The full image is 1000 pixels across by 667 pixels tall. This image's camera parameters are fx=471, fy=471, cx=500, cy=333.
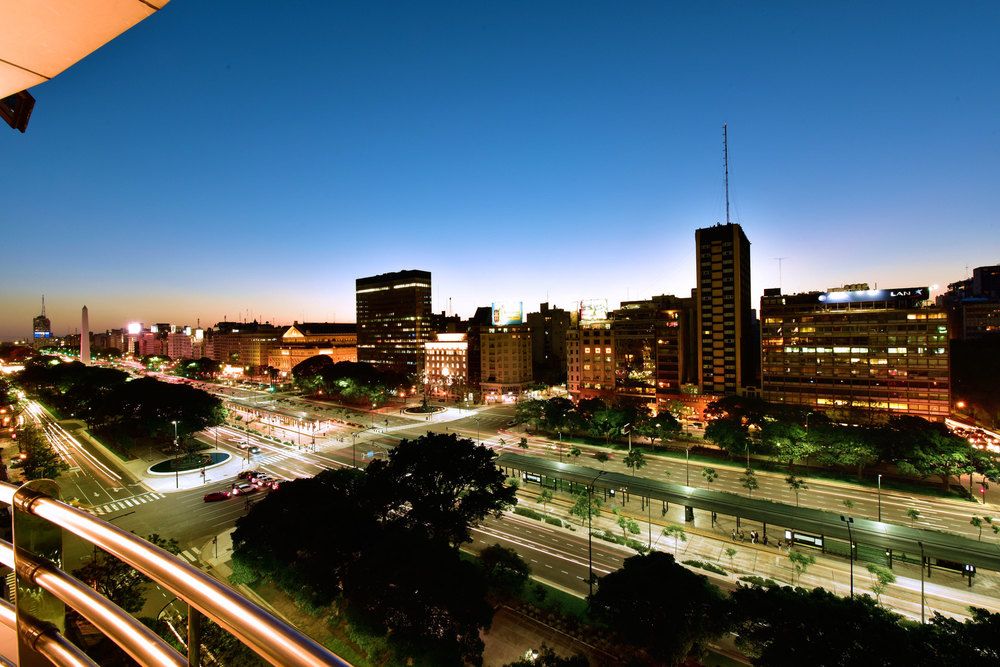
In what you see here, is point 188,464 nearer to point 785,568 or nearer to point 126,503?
point 126,503

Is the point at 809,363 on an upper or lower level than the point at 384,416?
upper

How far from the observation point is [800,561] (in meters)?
23.6

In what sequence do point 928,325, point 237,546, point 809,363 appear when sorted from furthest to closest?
point 809,363
point 928,325
point 237,546

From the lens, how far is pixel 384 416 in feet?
218

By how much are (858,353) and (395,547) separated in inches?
2248

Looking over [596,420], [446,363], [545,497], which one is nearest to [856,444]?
[596,420]

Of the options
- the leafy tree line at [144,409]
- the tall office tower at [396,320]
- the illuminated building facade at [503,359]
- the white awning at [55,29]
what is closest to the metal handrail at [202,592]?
the white awning at [55,29]

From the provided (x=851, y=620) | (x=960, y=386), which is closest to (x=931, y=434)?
(x=851, y=620)

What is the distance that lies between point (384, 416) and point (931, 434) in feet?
190

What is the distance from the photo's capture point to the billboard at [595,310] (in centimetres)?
7524

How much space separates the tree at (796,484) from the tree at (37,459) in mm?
50208

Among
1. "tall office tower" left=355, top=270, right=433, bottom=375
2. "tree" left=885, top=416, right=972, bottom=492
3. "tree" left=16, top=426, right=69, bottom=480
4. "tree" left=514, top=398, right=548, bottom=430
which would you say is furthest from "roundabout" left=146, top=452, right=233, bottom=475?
"tall office tower" left=355, top=270, right=433, bottom=375

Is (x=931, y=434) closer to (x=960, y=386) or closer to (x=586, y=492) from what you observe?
(x=586, y=492)

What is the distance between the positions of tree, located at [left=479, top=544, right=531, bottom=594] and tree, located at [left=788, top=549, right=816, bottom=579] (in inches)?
535
